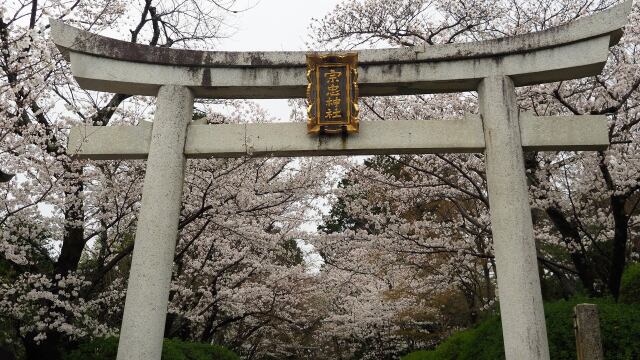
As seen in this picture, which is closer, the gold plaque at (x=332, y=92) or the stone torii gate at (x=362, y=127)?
the stone torii gate at (x=362, y=127)

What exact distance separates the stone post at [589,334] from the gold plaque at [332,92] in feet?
9.91

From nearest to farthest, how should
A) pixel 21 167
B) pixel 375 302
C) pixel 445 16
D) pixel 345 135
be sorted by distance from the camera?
pixel 345 135 → pixel 21 167 → pixel 445 16 → pixel 375 302

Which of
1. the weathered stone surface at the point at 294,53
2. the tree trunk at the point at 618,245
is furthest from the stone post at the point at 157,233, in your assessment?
the tree trunk at the point at 618,245

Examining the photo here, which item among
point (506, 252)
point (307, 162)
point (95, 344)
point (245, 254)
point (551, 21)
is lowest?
point (95, 344)

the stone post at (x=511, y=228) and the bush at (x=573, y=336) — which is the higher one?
the stone post at (x=511, y=228)

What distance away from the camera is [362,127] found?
6.02 meters

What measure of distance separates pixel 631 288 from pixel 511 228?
3804 mm

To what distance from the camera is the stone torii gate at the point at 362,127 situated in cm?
555

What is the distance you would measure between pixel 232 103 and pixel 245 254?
3.63 meters

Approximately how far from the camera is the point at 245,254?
1137 centimetres

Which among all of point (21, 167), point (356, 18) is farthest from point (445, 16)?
point (21, 167)

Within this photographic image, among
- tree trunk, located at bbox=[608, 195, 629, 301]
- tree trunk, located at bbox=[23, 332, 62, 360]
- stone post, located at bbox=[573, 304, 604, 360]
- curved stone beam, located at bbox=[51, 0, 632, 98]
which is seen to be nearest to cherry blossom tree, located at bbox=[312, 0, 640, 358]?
tree trunk, located at bbox=[608, 195, 629, 301]

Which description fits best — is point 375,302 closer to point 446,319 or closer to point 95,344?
point 446,319

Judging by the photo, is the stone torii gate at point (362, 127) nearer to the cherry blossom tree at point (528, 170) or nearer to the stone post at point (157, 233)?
the stone post at point (157, 233)
